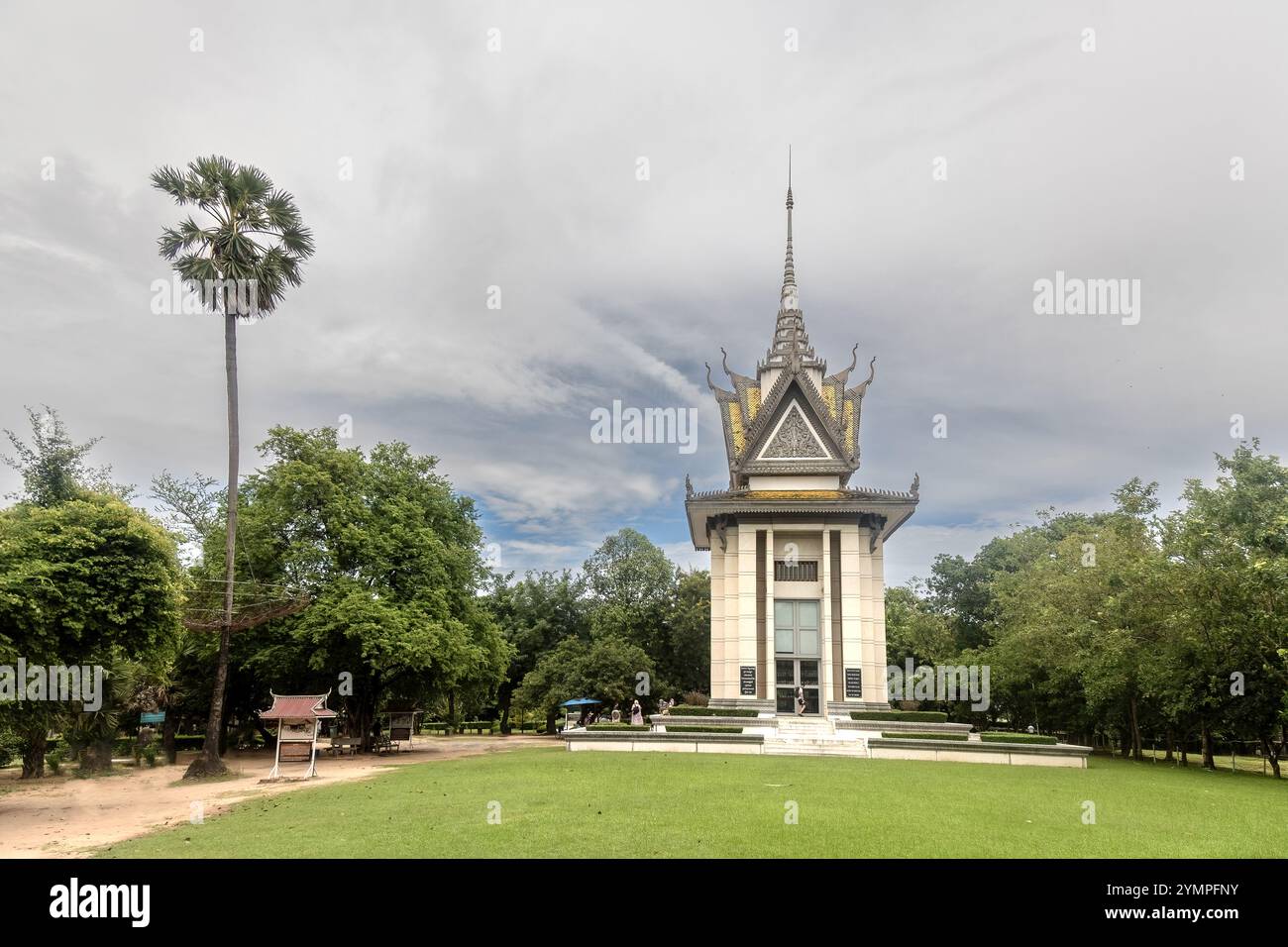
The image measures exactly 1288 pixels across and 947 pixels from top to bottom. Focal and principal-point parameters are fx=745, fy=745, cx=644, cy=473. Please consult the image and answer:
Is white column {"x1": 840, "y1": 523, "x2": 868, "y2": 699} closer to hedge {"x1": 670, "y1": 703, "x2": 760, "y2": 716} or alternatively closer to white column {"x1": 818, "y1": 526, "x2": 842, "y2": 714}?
white column {"x1": 818, "y1": 526, "x2": 842, "y2": 714}

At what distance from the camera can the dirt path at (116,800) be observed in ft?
40.9

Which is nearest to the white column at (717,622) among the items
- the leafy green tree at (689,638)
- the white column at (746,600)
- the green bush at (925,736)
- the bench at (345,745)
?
the white column at (746,600)

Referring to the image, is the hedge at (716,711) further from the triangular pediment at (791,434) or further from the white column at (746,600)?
the triangular pediment at (791,434)

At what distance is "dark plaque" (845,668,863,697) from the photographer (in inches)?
1284

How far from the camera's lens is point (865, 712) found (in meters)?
29.8

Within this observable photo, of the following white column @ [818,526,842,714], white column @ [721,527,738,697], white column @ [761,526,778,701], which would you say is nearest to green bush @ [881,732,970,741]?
white column @ [818,526,842,714]

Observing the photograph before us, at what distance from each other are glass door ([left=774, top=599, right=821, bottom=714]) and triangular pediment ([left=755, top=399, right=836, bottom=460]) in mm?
7130

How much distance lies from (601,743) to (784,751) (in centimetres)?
621

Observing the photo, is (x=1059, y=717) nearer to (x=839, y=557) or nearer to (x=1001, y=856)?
(x=839, y=557)

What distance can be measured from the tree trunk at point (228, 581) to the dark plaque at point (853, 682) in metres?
23.8

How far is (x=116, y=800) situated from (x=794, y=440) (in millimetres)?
29200

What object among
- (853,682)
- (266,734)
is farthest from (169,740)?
(853,682)

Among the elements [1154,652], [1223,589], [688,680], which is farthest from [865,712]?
[688,680]
